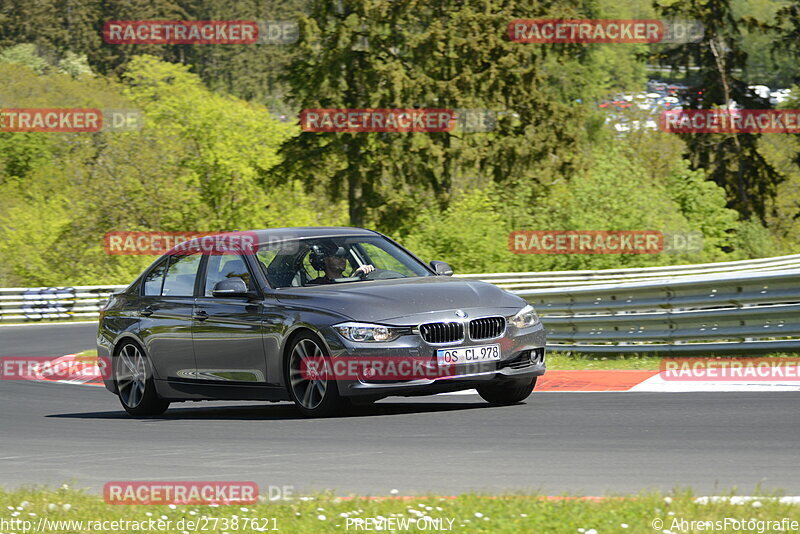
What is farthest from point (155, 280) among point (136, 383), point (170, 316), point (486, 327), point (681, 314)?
point (681, 314)

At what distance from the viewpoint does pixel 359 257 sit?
38.8 ft

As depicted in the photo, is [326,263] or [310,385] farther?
[326,263]

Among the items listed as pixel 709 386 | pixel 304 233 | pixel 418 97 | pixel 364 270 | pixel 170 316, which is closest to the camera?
pixel 364 270

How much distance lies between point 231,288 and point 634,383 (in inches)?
158

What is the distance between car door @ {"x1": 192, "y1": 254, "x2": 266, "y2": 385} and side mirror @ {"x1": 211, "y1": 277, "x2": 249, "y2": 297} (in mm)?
68

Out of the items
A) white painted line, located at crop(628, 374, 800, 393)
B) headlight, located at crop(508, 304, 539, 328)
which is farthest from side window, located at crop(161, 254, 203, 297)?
white painted line, located at crop(628, 374, 800, 393)

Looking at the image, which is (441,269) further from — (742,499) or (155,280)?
(742,499)

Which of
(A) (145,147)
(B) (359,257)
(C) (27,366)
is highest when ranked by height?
A: (A) (145,147)

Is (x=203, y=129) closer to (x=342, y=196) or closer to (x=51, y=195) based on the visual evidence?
(x=342, y=196)

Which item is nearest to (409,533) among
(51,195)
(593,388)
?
(593,388)

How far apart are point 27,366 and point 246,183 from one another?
120 feet

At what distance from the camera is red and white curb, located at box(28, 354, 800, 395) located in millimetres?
11836

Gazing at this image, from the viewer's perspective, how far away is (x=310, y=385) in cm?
1089

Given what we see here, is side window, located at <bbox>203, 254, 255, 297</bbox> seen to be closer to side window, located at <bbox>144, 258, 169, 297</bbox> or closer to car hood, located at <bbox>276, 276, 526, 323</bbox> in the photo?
car hood, located at <bbox>276, 276, 526, 323</bbox>
